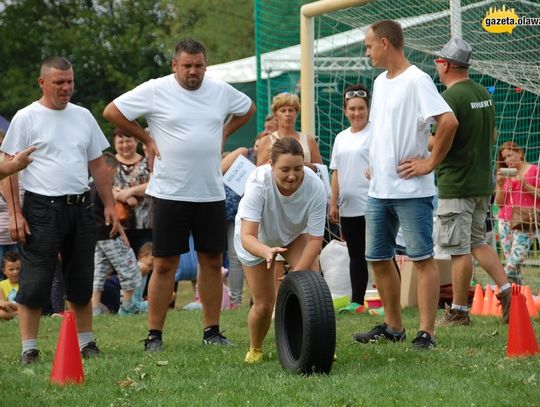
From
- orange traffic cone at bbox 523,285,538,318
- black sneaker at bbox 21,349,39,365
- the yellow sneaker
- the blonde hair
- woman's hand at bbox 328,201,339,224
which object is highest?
the blonde hair

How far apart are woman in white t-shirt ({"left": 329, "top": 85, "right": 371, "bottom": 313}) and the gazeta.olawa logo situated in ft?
6.29

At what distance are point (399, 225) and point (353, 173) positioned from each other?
2.31 metres

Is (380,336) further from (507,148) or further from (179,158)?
(507,148)

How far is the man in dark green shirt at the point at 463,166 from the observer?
8.61m

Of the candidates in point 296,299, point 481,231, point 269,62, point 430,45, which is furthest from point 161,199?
point 269,62

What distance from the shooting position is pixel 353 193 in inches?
402

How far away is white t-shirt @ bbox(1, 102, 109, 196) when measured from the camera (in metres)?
7.88

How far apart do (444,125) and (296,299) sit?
1.64m

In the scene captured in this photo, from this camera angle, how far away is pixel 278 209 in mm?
7320

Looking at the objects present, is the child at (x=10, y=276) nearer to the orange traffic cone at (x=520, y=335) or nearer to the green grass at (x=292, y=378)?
the green grass at (x=292, y=378)

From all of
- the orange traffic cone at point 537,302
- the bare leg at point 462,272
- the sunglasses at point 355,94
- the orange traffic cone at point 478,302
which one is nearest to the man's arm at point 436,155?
the bare leg at point 462,272

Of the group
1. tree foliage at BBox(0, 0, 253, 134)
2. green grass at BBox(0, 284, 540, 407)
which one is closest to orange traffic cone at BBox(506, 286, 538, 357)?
green grass at BBox(0, 284, 540, 407)

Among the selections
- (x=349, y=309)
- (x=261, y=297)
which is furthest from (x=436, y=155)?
(x=349, y=309)

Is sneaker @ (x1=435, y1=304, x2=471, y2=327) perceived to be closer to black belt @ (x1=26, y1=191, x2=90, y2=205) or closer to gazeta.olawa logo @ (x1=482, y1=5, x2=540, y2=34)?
black belt @ (x1=26, y1=191, x2=90, y2=205)
